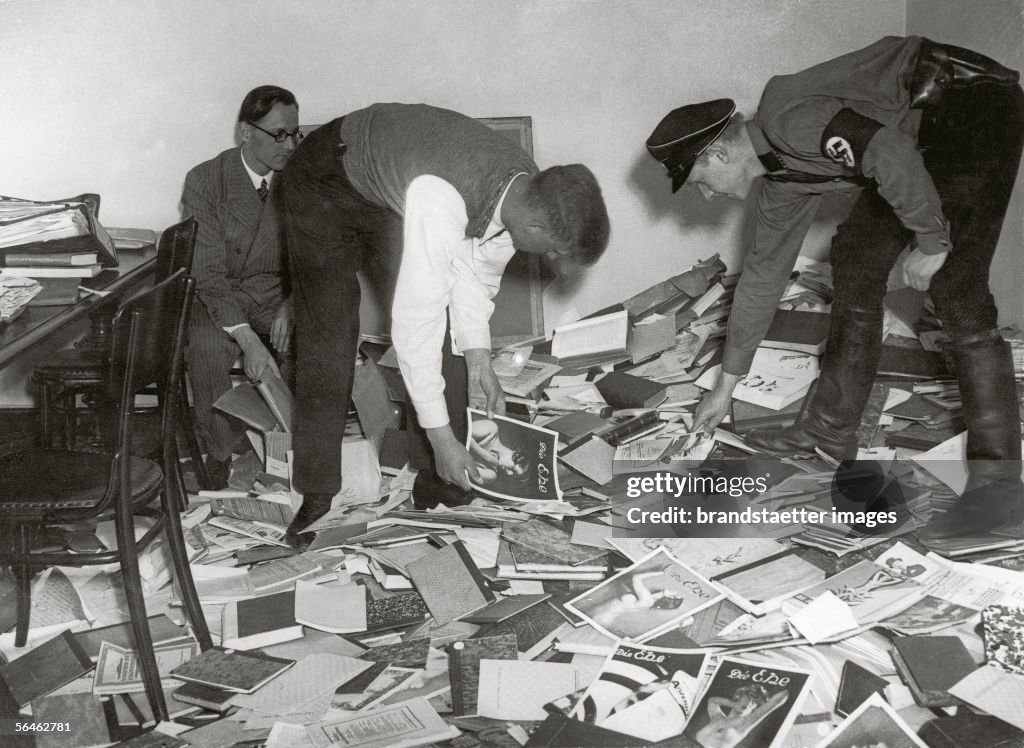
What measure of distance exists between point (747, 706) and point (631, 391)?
1466 mm

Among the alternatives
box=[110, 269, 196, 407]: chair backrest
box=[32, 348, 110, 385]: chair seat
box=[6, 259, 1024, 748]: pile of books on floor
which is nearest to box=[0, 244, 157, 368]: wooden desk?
box=[110, 269, 196, 407]: chair backrest

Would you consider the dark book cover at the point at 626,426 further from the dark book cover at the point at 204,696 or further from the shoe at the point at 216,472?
the dark book cover at the point at 204,696

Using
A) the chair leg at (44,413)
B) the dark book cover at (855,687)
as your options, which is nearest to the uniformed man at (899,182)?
the dark book cover at (855,687)

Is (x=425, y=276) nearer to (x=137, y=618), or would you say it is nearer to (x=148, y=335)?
(x=148, y=335)

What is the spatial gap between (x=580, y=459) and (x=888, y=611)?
0.98 m

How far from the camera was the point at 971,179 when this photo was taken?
1947mm

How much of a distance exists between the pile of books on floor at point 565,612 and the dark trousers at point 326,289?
17cm

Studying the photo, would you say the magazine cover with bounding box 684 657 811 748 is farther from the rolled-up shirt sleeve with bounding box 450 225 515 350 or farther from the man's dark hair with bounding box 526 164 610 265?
the rolled-up shirt sleeve with bounding box 450 225 515 350

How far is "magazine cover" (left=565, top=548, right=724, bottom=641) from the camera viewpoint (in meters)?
1.88

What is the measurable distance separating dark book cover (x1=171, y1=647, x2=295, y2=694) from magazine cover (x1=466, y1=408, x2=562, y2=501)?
2.39 feet

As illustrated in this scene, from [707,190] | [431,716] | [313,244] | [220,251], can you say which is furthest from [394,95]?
[431,716]

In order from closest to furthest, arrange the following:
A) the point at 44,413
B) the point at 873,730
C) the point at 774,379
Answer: the point at 873,730
the point at 44,413
the point at 774,379

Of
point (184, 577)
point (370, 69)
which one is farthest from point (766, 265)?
point (370, 69)

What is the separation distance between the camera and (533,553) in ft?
7.04
